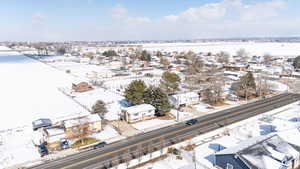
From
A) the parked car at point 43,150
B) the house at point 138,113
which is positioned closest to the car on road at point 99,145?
the parked car at point 43,150

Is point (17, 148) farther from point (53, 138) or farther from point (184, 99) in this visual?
point (184, 99)

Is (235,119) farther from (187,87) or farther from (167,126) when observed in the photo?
(187,87)

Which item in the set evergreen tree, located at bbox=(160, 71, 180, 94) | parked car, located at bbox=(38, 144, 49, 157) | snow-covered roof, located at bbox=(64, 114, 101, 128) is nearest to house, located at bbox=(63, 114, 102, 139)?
snow-covered roof, located at bbox=(64, 114, 101, 128)

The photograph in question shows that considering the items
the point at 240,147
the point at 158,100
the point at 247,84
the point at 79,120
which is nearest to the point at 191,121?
the point at 158,100

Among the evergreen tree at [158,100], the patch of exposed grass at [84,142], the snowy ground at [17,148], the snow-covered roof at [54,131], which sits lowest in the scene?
the snowy ground at [17,148]

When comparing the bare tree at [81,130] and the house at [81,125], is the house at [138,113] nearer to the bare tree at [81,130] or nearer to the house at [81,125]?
the house at [81,125]
